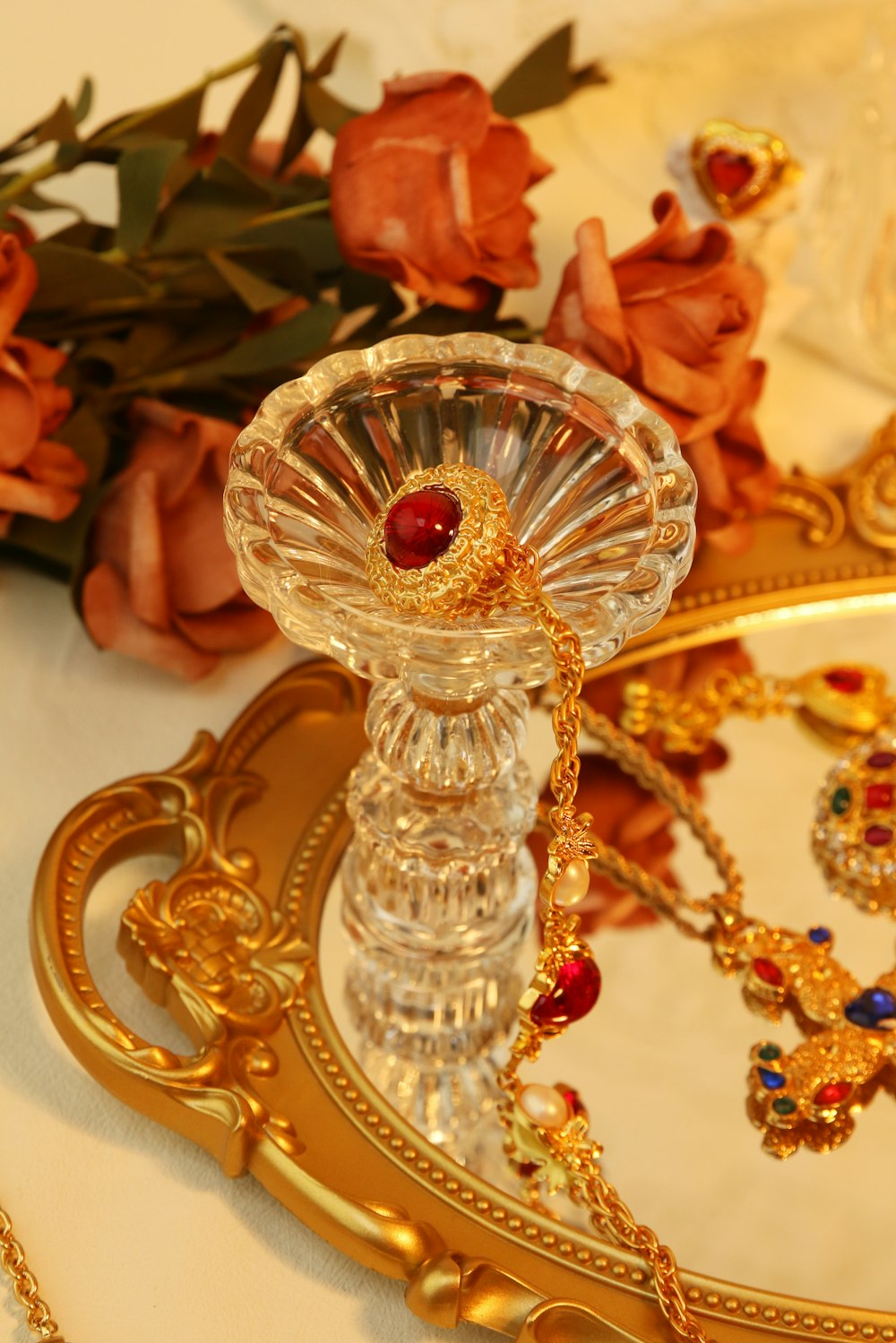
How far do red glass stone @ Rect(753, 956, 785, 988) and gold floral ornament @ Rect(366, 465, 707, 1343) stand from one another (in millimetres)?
104

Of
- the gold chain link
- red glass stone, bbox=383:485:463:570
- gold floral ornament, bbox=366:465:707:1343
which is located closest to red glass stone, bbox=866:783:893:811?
the gold chain link

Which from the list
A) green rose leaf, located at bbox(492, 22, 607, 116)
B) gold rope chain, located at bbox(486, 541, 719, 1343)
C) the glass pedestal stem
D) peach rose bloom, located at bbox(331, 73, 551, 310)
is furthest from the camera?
green rose leaf, located at bbox(492, 22, 607, 116)

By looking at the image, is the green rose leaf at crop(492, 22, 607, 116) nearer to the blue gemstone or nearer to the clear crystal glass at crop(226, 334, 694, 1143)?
the clear crystal glass at crop(226, 334, 694, 1143)

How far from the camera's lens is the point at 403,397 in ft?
2.37

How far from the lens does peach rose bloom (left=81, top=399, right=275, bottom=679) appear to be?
0.81 metres

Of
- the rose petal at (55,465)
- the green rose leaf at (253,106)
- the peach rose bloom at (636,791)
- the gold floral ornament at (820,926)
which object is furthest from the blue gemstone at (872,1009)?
the green rose leaf at (253,106)

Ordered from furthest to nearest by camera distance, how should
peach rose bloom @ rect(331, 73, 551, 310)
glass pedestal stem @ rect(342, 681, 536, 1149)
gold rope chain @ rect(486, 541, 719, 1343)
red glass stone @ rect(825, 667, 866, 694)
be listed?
red glass stone @ rect(825, 667, 866, 694) → peach rose bloom @ rect(331, 73, 551, 310) → glass pedestal stem @ rect(342, 681, 536, 1149) → gold rope chain @ rect(486, 541, 719, 1343)

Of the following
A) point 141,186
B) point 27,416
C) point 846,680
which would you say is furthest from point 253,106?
point 846,680

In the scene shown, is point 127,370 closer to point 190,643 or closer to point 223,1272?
point 190,643

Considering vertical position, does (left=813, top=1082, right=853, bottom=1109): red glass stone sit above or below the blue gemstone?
below

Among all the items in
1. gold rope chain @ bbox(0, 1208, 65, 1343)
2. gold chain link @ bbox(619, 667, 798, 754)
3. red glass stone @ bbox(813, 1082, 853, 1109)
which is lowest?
gold rope chain @ bbox(0, 1208, 65, 1343)

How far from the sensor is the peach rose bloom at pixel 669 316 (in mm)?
780

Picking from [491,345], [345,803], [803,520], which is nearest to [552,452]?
[491,345]

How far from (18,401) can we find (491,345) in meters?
0.25
